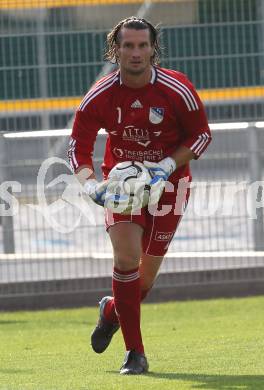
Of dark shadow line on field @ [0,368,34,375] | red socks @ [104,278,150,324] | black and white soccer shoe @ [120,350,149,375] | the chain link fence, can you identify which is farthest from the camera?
the chain link fence

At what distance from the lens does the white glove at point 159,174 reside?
7.38 m

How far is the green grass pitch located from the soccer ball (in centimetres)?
95

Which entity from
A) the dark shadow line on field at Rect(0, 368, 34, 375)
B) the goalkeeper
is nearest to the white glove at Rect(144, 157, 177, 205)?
the goalkeeper

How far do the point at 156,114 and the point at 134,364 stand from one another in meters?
1.42

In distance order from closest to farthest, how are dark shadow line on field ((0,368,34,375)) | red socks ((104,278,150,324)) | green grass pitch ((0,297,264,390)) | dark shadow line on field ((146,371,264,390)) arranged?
dark shadow line on field ((146,371,264,390)), green grass pitch ((0,297,264,390)), dark shadow line on field ((0,368,34,375)), red socks ((104,278,150,324))

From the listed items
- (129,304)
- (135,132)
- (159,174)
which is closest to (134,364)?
(129,304)

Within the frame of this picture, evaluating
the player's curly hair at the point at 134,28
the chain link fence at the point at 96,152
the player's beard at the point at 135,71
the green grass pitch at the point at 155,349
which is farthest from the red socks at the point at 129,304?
the chain link fence at the point at 96,152

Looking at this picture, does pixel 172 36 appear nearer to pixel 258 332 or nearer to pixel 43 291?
pixel 43 291

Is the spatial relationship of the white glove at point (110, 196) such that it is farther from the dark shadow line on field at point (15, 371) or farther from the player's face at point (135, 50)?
the dark shadow line on field at point (15, 371)

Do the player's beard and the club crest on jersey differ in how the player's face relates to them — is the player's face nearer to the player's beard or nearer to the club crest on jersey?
the player's beard

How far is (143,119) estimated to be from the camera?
752cm

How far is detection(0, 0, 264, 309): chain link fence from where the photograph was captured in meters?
12.2

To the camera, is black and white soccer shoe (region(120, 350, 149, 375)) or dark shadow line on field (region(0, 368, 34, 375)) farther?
dark shadow line on field (region(0, 368, 34, 375))

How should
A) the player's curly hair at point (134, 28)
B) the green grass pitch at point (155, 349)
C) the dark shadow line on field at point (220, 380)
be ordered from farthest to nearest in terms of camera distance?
the player's curly hair at point (134, 28) → the green grass pitch at point (155, 349) → the dark shadow line on field at point (220, 380)
